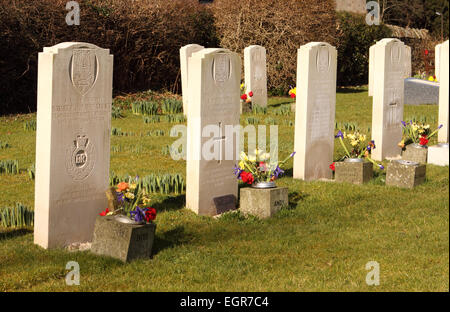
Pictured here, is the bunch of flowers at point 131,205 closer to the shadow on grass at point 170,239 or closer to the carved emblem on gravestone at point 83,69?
the shadow on grass at point 170,239

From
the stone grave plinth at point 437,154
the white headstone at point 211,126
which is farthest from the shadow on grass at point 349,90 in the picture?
the white headstone at point 211,126

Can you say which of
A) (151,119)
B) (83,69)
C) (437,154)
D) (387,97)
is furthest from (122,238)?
(151,119)

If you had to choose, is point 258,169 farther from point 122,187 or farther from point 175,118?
point 175,118

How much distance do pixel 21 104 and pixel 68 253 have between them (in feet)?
36.6

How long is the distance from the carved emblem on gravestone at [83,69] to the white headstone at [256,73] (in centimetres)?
1054

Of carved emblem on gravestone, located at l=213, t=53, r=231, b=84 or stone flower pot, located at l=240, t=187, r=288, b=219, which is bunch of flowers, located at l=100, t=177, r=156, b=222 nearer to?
stone flower pot, located at l=240, t=187, r=288, b=219

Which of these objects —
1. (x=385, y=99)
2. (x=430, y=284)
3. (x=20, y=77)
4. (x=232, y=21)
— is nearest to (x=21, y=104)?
(x=20, y=77)

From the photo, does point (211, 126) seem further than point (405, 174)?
No

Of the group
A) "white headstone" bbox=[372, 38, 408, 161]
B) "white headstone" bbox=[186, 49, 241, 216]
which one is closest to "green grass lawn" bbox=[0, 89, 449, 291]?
"white headstone" bbox=[186, 49, 241, 216]

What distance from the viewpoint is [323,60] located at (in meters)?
9.62

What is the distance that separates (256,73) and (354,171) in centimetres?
833

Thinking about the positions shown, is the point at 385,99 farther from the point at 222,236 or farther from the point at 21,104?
the point at 21,104

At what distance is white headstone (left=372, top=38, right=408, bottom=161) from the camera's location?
11.0 m
